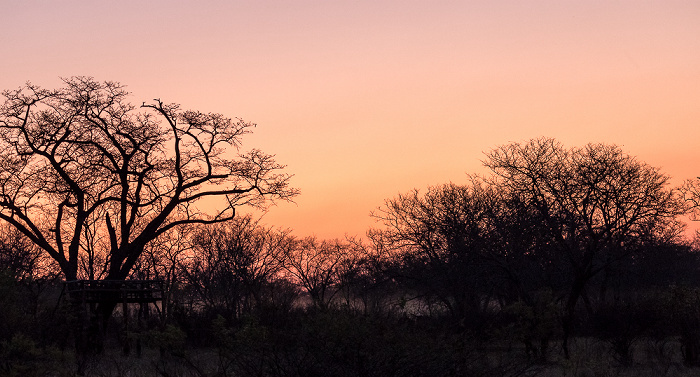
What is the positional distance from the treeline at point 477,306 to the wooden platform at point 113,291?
1.38 m

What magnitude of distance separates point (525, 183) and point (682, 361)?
32.2 feet

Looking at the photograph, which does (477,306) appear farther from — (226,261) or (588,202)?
(226,261)

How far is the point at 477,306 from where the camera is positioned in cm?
3328

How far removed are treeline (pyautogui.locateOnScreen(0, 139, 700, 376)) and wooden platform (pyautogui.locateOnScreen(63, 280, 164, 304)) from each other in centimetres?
138

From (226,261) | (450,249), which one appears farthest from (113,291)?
Answer: (226,261)

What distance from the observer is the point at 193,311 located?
3341 cm

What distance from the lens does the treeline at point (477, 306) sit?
11375 millimetres

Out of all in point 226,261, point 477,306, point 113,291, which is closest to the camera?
point 113,291

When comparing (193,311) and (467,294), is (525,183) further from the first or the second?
(193,311)

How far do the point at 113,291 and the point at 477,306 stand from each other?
16.1 metres

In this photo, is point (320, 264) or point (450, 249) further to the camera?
point (320, 264)

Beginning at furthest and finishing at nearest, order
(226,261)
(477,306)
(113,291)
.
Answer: (226,261) < (477,306) < (113,291)

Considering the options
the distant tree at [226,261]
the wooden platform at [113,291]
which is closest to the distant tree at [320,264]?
the distant tree at [226,261]

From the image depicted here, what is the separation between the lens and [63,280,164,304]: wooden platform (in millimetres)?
26891
